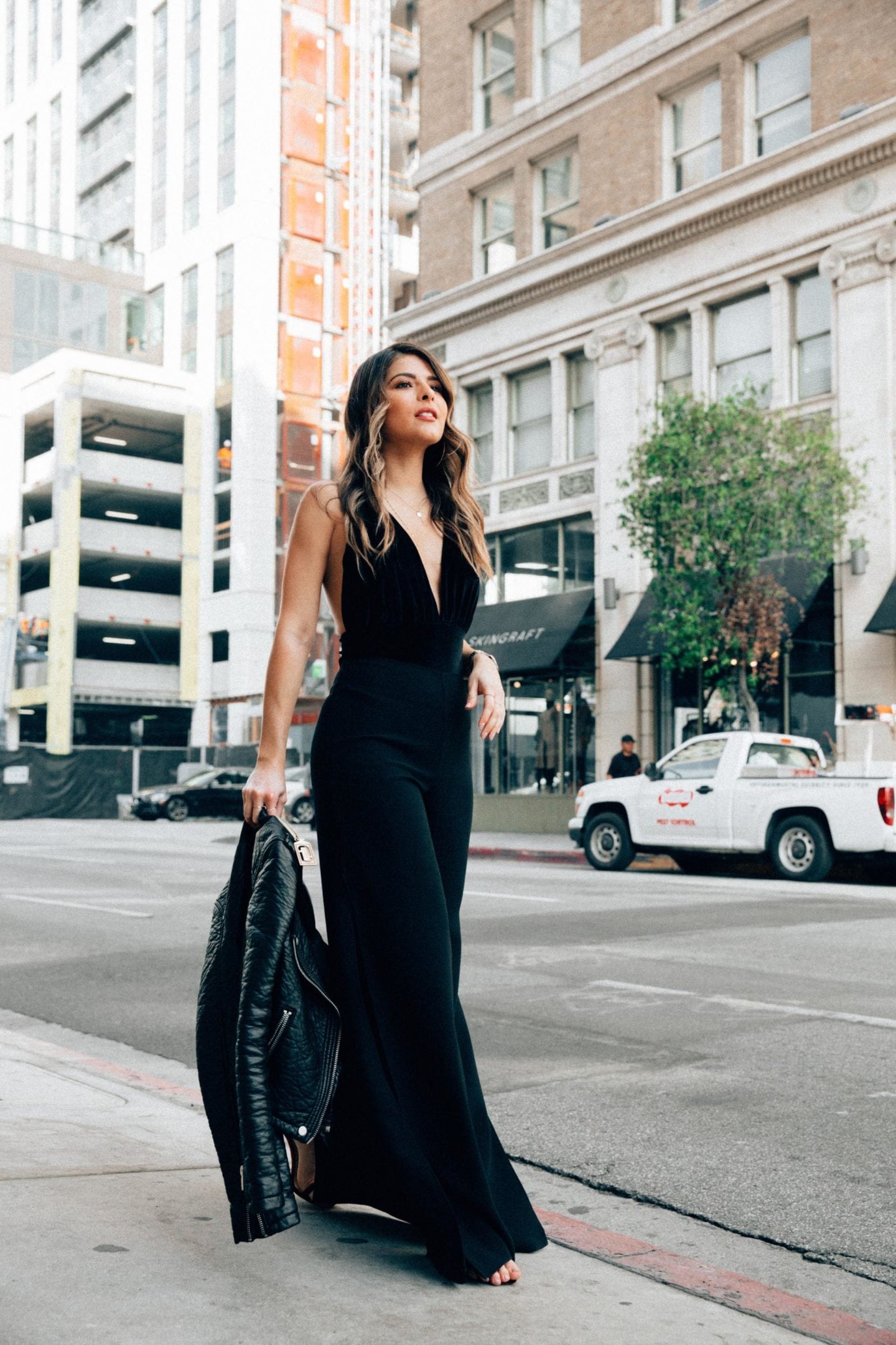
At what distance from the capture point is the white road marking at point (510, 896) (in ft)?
41.8

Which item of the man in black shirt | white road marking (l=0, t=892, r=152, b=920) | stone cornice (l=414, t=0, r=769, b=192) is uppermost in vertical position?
stone cornice (l=414, t=0, r=769, b=192)

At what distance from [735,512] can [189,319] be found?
42075mm

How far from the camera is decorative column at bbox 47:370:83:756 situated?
51.1 meters

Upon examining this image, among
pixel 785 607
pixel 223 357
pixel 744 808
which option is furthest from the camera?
pixel 223 357

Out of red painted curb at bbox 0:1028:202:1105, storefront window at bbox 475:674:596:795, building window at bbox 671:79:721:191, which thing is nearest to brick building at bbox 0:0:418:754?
storefront window at bbox 475:674:596:795

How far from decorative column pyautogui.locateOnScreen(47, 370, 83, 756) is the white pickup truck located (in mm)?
36062

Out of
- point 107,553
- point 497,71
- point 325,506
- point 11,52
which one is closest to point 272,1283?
point 325,506

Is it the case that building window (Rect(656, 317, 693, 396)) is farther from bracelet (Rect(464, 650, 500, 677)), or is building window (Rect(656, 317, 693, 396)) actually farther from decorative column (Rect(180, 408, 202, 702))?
decorative column (Rect(180, 408, 202, 702))

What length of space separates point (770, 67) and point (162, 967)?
70.9 feet

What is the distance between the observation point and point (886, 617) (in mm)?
21234

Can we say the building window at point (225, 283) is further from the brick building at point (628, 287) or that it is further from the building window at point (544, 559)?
the building window at point (544, 559)

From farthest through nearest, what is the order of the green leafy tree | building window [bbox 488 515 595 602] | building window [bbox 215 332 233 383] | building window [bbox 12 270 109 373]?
building window [bbox 12 270 109 373] → building window [bbox 215 332 233 383] → building window [bbox 488 515 595 602] → the green leafy tree

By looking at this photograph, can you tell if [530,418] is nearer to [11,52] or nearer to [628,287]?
[628,287]

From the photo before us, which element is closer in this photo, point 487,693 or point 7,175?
point 487,693
